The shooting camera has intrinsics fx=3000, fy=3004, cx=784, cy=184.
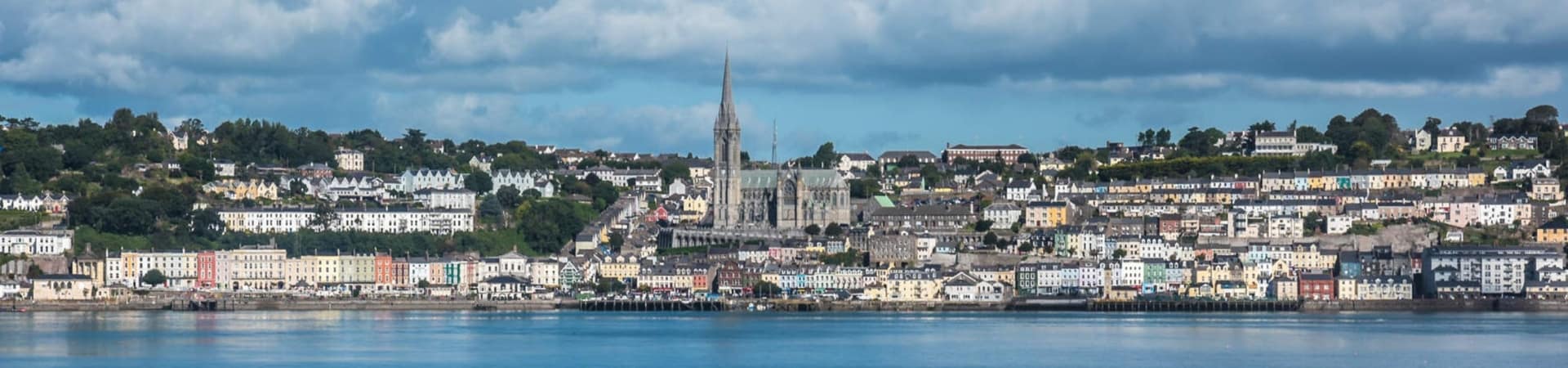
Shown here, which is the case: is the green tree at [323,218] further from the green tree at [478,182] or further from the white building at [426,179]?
the white building at [426,179]

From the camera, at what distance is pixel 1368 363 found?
58250 mm

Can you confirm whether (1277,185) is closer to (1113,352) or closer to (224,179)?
(224,179)

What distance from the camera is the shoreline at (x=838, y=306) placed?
88125 mm

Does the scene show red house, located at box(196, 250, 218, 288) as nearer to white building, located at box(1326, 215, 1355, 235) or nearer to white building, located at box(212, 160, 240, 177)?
white building, located at box(212, 160, 240, 177)

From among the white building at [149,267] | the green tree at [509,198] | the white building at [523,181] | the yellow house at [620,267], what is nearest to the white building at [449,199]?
the green tree at [509,198]

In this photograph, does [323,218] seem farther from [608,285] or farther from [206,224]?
[608,285]

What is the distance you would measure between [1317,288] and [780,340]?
27395 millimetres

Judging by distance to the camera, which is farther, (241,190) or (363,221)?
(241,190)

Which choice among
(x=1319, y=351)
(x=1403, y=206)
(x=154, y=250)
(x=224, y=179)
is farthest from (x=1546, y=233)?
(x=224, y=179)

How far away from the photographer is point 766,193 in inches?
4360

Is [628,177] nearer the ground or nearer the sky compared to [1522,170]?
nearer the sky

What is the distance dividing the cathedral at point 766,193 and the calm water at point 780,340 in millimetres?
23532

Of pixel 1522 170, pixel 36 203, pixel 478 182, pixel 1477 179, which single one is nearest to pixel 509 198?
pixel 478 182

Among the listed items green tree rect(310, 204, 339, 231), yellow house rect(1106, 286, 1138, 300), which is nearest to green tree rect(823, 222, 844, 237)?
yellow house rect(1106, 286, 1138, 300)
